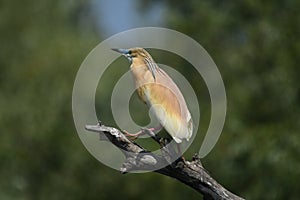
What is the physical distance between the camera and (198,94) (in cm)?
1359

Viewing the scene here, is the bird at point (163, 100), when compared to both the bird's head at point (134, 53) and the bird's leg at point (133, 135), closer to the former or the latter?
the bird's head at point (134, 53)

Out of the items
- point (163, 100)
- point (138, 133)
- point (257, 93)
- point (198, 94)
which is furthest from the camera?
point (198, 94)

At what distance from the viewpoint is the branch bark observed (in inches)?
194

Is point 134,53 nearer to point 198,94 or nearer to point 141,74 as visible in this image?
point 141,74

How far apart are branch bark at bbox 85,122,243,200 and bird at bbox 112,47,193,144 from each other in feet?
0.43

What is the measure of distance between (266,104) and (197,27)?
320 cm

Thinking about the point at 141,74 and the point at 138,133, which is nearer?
the point at 141,74

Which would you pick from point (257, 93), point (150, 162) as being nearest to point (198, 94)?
point (257, 93)

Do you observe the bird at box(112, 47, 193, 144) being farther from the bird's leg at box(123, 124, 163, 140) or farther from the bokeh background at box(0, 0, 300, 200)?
the bokeh background at box(0, 0, 300, 200)

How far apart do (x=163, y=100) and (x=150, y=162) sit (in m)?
0.37

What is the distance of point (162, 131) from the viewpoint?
500cm

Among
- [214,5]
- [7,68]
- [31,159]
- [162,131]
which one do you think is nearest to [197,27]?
[214,5]

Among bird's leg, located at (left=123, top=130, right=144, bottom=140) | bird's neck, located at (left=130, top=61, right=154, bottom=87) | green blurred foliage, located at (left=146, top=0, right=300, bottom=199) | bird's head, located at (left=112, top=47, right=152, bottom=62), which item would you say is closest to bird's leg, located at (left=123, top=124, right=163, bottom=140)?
bird's leg, located at (left=123, top=130, right=144, bottom=140)

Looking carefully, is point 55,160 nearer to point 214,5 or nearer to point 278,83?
point 214,5
